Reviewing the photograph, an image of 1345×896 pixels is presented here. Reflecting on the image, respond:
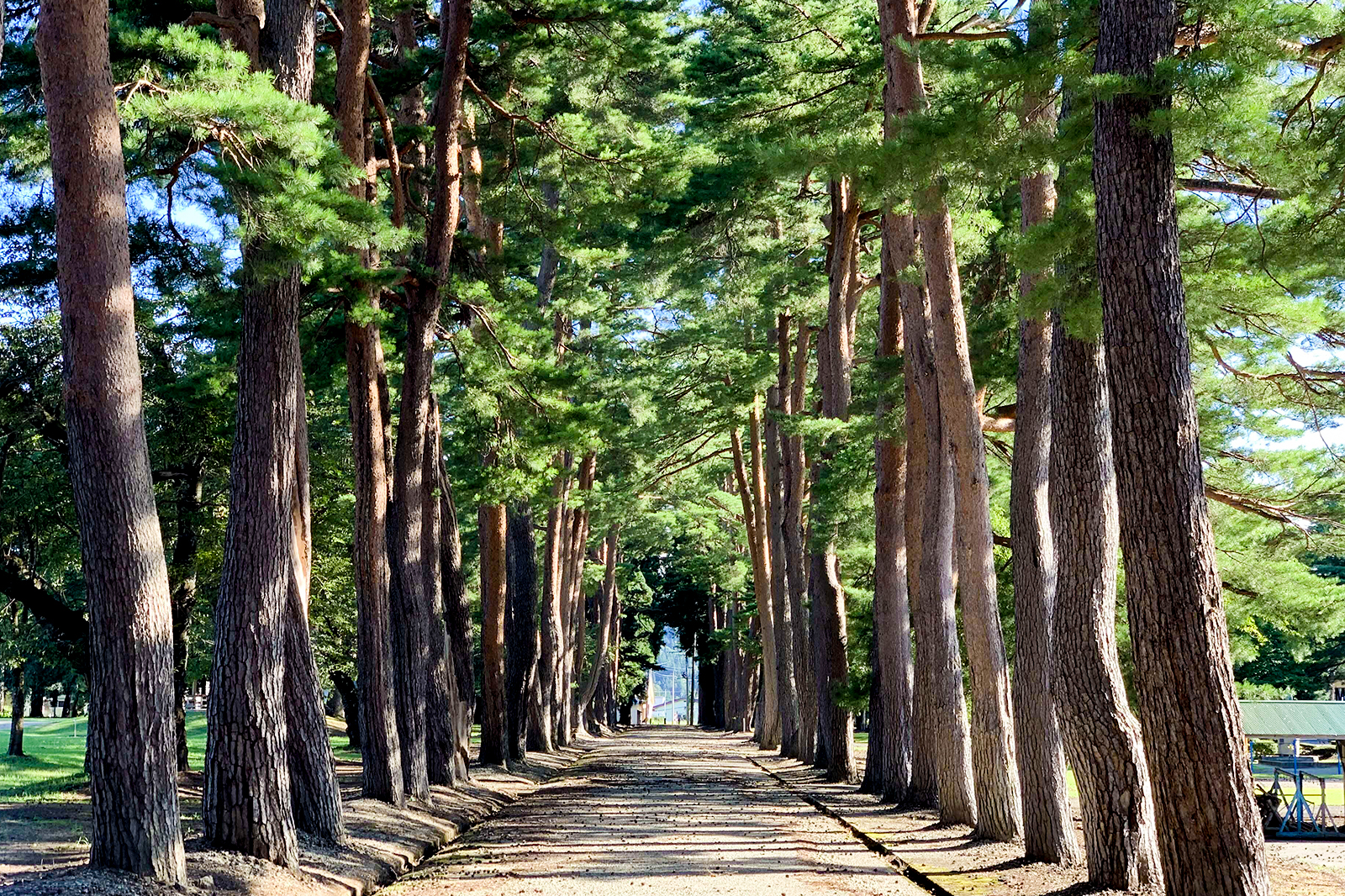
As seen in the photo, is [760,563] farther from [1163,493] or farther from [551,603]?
[1163,493]

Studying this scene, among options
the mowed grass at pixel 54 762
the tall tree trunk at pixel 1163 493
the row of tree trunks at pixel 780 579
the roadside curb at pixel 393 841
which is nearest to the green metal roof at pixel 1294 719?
the row of tree trunks at pixel 780 579

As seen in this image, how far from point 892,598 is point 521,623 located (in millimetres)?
9702

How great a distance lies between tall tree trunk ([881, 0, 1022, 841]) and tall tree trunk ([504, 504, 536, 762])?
13.1m

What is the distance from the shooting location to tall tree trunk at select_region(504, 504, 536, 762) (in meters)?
24.3

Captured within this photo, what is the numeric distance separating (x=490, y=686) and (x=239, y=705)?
1284 centimetres

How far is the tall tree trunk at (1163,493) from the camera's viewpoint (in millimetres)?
6730

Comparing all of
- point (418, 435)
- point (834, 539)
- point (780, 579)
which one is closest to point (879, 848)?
point (418, 435)

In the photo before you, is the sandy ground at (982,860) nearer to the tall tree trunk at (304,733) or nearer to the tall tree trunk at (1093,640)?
the tall tree trunk at (1093,640)

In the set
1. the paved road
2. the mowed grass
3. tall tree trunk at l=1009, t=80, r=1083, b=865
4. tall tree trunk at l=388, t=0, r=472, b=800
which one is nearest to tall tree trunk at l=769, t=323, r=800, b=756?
the paved road

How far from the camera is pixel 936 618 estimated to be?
1386cm

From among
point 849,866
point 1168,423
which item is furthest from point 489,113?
point 1168,423

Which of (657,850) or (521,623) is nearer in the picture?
(657,850)

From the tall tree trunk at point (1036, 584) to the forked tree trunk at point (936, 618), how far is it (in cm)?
222

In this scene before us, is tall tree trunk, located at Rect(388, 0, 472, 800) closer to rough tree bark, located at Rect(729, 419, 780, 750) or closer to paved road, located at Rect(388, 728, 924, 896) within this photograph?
paved road, located at Rect(388, 728, 924, 896)
